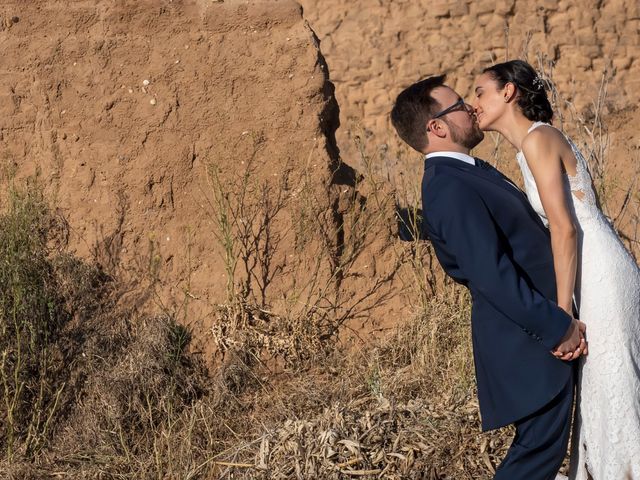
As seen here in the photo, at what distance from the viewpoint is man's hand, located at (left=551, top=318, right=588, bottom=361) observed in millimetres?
3049

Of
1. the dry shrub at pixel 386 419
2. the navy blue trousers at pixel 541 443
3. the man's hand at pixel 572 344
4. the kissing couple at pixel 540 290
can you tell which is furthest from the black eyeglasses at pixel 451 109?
the dry shrub at pixel 386 419

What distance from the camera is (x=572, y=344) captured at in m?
3.08

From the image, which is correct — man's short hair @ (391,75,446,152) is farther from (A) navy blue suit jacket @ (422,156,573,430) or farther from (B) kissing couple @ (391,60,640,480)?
(A) navy blue suit jacket @ (422,156,573,430)

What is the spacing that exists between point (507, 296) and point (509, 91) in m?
0.76

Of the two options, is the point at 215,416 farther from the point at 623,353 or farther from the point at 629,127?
the point at 629,127

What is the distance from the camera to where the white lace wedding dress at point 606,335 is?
10.3 ft

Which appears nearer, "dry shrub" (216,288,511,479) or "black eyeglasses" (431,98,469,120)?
"black eyeglasses" (431,98,469,120)

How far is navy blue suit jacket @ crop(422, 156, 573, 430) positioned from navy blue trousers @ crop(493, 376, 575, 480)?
0.21 feet

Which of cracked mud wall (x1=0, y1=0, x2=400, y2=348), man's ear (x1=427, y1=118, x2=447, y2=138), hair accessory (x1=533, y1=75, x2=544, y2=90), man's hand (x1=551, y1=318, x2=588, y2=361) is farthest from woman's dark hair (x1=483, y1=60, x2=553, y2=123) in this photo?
cracked mud wall (x1=0, y1=0, x2=400, y2=348)

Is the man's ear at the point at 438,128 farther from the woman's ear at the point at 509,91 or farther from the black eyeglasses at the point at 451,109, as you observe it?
the woman's ear at the point at 509,91

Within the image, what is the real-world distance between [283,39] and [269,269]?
1.28 m

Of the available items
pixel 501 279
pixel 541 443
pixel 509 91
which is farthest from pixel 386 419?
pixel 509 91

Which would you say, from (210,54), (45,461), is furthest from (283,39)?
(45,461)

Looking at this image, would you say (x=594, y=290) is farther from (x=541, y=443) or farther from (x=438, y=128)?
(x=438, y=128)
